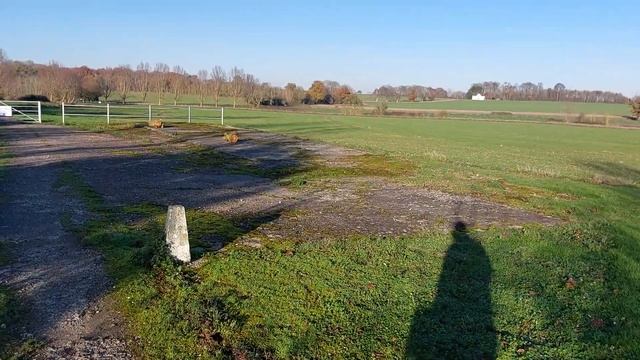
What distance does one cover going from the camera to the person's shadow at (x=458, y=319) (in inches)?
164

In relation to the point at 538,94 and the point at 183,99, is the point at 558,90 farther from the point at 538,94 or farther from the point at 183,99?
the point at 183,99

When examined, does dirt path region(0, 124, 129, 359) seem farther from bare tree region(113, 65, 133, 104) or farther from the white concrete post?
bare tree region(113, 65, 133, 104)

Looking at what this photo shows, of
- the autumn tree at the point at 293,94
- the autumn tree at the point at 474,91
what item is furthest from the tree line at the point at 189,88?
the autumn tree at the point at 474,91

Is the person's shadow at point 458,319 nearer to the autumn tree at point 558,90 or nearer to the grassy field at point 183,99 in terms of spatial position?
the grassy field at point 183,99

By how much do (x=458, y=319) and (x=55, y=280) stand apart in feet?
12.9

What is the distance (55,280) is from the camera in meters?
5.16

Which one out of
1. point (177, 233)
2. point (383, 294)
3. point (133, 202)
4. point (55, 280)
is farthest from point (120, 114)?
point (383, 294)

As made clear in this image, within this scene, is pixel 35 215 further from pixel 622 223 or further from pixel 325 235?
pixel 622 223

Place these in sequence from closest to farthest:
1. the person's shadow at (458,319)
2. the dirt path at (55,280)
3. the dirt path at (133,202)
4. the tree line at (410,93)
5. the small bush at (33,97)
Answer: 1. the dirt path at (55,280)
2. the person's shadow at (458,319)
3. the dirt path at (133,202)
4. the small bush at (33,97)
5. the tree line at (410,93)

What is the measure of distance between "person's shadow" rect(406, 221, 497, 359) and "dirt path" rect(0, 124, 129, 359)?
7.78 ft

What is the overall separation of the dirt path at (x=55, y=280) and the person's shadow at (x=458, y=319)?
2.37 metres

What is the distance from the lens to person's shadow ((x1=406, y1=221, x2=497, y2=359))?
4.16 m

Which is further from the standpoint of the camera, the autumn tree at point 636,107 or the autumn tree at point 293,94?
the autumn tree at point 293,94

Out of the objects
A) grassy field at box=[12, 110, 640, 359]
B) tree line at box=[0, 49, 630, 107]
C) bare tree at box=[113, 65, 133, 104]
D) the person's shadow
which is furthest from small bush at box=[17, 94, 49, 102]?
the person's shadow
